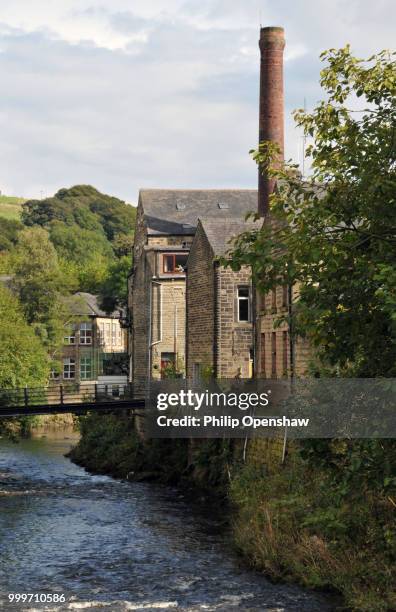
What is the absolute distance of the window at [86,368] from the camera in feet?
270

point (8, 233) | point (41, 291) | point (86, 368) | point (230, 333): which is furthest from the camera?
point (8, 233)

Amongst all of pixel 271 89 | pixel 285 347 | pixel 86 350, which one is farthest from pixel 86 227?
pixel 285 347

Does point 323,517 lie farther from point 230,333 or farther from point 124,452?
point 124,452

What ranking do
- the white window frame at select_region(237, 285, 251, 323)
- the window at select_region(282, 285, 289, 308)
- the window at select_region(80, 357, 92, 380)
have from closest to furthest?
the window at select_region(282, 285, 289, 308)
the white window frame at select_region(237, 285, 251, 323)
the window at select_region(80, 357, 92, 380)

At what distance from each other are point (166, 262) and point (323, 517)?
99.4 feet

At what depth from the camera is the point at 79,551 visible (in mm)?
24172

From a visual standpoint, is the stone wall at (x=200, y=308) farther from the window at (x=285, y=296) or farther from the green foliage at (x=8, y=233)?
the green foliage at (x=8, y=233)

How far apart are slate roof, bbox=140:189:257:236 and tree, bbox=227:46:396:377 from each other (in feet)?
111

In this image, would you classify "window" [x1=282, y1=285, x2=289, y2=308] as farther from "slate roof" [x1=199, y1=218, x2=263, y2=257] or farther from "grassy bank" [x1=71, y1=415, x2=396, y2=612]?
"grassy bank" [x1=71, y1=415, x2=396, y2=612]

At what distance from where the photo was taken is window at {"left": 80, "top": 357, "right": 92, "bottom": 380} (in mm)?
82375

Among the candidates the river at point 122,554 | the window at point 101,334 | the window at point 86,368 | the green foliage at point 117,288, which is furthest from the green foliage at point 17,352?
the river at point 122,554

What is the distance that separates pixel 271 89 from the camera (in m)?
43.1

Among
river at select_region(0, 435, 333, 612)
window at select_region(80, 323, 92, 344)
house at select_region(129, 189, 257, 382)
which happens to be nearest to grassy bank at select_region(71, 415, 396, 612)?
river at select_region(0, 435, 333, 612)

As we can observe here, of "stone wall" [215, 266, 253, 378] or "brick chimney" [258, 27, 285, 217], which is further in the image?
"brick chimney" [258, 27, 285, 217]
